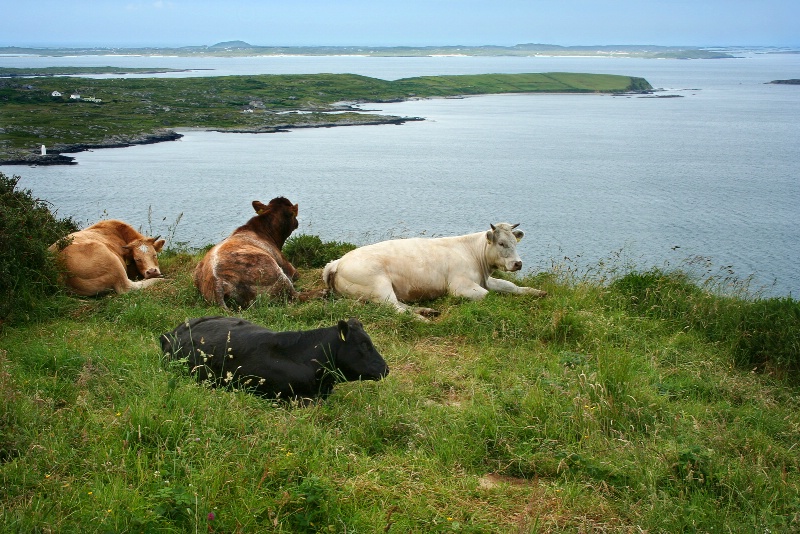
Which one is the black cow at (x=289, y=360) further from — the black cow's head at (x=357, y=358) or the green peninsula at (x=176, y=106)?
the green peninsula at (x=176, y=106)

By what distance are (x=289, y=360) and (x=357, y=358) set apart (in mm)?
600

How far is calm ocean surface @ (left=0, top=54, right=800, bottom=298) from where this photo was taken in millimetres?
24453

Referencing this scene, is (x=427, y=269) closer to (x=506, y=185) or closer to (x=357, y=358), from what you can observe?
(x=357, y=358)

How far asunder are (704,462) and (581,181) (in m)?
36.3

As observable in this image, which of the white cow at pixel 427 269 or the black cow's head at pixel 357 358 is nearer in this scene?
the black cow's head at pixel 357 358

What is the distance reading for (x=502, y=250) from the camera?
11281 millimetres

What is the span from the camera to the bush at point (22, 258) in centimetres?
902

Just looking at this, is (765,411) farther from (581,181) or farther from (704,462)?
(581,181)

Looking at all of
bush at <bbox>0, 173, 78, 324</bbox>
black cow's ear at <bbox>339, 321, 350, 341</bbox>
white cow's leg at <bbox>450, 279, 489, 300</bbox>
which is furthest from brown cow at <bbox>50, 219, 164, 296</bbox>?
black cow's ear at <bbox>339, 321, 350, 341</bbox>

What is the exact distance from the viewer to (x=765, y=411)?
7.05 meters

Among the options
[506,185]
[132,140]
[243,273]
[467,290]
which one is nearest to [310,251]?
[243,273]

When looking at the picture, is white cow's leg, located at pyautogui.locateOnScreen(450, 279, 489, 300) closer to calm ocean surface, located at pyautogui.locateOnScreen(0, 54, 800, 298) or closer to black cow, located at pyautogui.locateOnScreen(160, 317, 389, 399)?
calm ocean surface, located at pyautogui.locateOnScreen(0, 54, 800, 298)

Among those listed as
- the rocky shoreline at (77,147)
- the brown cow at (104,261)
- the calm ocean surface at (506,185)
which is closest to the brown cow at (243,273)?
the brown cow at (104,261)

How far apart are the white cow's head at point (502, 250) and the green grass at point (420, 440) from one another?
2.40 meters
